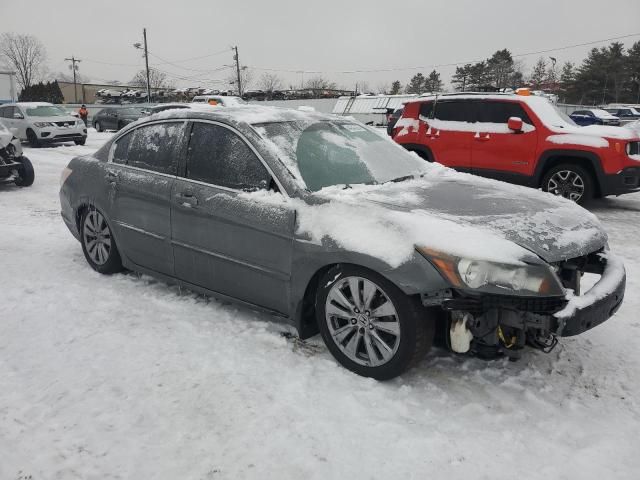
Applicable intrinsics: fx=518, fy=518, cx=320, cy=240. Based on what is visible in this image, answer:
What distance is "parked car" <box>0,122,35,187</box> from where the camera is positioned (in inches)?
361

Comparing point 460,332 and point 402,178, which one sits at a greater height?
point 402,178

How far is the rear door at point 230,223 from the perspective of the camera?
132 inches

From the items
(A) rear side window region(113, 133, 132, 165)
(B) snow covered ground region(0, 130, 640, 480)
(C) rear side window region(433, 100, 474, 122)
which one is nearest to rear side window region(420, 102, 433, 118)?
(C) rear side window region(433, 100, 474, 122)

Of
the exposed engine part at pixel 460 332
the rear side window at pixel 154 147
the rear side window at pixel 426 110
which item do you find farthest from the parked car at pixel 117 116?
the exposed engine part at pixel 460 332

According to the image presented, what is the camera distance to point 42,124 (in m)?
16.8

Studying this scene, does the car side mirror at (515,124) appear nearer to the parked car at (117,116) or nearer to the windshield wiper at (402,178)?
the windshield wiper at (402,178)

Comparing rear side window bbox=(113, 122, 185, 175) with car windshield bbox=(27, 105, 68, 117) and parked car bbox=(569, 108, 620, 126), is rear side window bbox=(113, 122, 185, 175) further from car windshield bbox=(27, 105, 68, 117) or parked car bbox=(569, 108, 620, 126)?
parked car bbox=(569, 108, 620, 126)

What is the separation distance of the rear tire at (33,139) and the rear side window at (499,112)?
573 inches

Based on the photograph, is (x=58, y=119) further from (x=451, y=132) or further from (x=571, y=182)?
(x=571, y=182)

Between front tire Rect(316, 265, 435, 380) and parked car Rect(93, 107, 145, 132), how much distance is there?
23825 mm

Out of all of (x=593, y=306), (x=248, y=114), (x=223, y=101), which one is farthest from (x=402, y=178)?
(x=223, y=101)

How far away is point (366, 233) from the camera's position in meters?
2.97

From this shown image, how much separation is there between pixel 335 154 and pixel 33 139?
16742mm

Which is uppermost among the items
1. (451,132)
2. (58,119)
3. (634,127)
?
(58,119)
